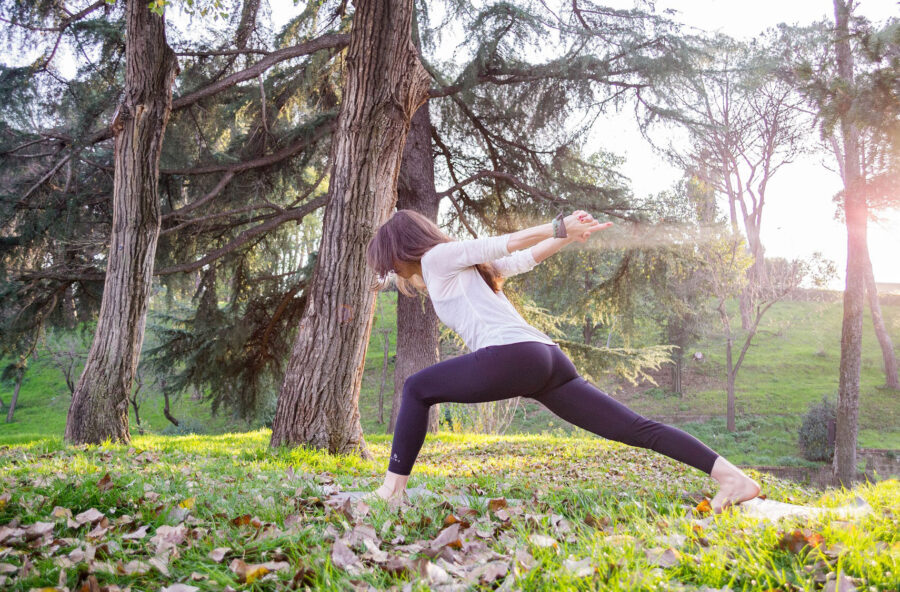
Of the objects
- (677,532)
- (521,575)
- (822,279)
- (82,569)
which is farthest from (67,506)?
(822,279)

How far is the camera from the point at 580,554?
5.87 feet

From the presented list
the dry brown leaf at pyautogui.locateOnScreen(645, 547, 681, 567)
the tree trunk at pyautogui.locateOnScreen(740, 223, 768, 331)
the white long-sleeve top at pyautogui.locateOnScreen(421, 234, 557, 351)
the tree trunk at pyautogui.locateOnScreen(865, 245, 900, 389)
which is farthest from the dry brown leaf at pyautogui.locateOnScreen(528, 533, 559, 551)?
the tree trunk at pyautogui.locateOnScreen(865, 245, 900, 389)

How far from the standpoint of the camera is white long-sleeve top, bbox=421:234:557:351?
2.64 meters

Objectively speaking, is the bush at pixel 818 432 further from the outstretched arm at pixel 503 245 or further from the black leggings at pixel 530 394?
the outstretched arm at pixel 503 245

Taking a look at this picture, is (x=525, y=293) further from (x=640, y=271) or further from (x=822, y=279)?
(x=822, y=279)

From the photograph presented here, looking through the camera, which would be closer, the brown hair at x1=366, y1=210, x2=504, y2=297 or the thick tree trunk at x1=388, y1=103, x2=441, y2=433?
the brown hair at x1=366, y1=210, x2=504, y2=297

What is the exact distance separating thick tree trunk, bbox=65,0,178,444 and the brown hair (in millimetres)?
4541

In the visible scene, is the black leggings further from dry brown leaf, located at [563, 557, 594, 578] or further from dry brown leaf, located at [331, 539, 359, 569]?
dry brown leaf, located at [563, 557, 594, 578]

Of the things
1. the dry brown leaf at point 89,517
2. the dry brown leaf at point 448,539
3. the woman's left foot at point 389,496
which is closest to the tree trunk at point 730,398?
the woman's left foot at point 389,496

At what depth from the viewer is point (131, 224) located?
640cm

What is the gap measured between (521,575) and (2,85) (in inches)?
346

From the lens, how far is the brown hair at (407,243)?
2.87 metres

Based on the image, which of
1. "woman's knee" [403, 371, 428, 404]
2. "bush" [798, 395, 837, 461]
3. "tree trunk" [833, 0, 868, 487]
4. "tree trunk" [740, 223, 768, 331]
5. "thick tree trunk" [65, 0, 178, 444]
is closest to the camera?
"woman's knee" [403, 371, 428, 404]

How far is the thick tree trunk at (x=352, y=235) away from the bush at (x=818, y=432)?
1439 cm
